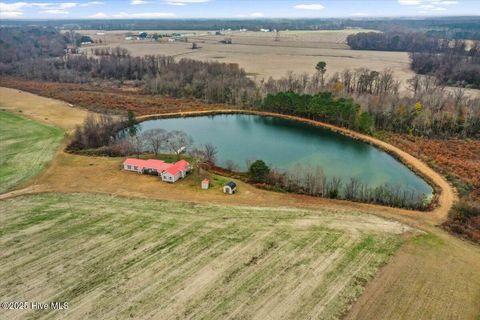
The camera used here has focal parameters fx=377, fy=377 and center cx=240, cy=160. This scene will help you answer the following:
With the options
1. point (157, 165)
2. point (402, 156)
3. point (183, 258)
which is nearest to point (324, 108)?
point (402, 156)

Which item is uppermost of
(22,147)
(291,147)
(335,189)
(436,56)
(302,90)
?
(436,56)

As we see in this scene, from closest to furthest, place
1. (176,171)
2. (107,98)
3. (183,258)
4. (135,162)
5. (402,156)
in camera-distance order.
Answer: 1. (183,258)
2. (176,171)
3. (135,162)
4. (402,156)
5. (107,98)

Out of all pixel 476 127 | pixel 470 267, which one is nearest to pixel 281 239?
pixel 470 267

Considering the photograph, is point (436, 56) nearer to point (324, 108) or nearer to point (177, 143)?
point (324, 108)

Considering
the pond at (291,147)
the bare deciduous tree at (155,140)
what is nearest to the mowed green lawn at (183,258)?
the bare deciduous tree at (155,140)

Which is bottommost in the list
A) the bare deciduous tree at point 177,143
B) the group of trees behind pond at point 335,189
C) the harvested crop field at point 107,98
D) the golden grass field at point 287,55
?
the group of trees behind pond at point 335,189

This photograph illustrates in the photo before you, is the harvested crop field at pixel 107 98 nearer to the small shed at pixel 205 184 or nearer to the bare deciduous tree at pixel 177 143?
the bare deciduous tree at pixel 177 143
